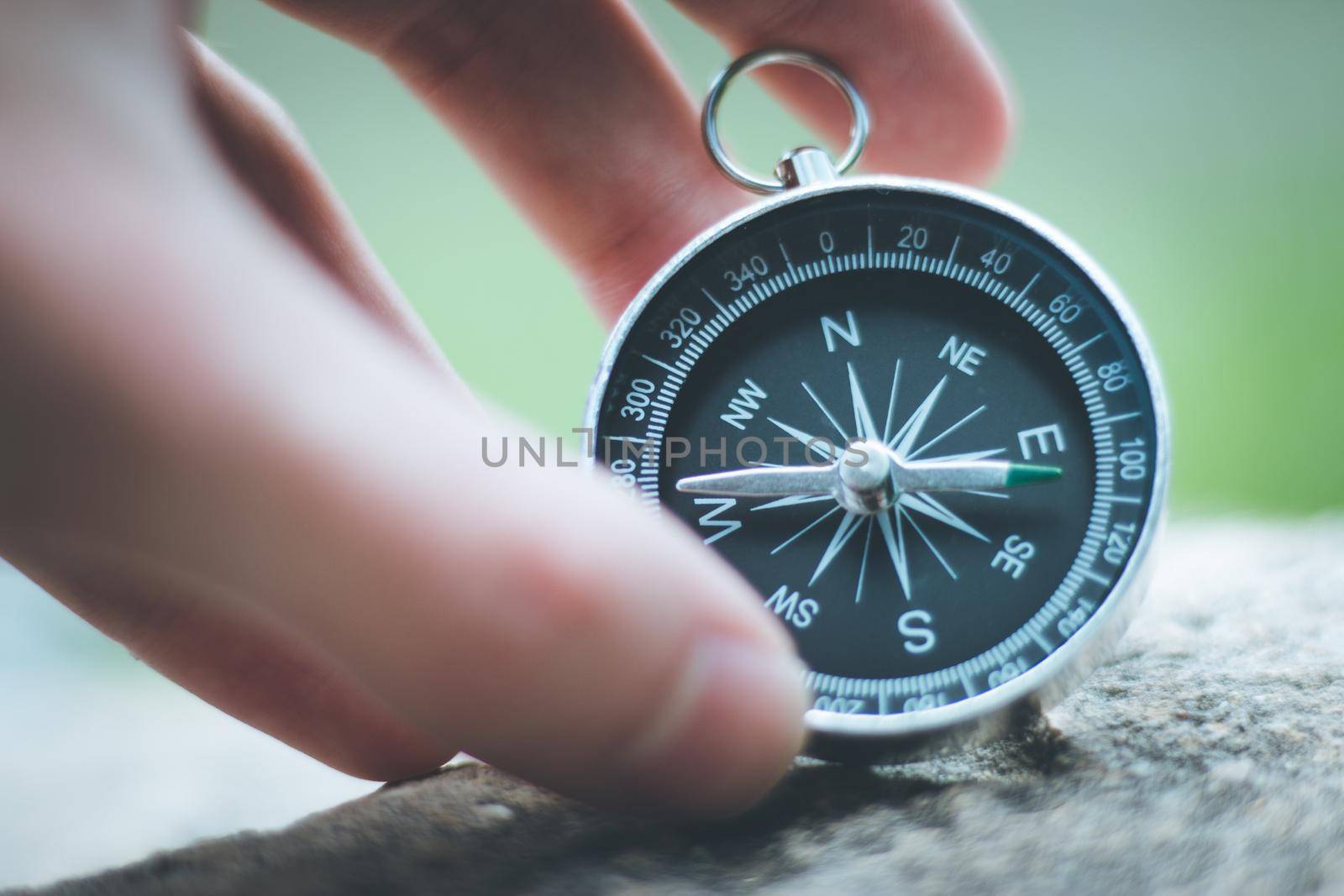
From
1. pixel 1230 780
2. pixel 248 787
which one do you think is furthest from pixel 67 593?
pixel 1230 780

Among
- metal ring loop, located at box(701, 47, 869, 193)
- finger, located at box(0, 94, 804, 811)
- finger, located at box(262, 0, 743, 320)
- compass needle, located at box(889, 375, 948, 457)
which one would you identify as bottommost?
finger, located at box(0, 94, 804, 811)

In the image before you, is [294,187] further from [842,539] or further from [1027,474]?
[1027,474]

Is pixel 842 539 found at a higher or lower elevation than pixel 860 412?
lower

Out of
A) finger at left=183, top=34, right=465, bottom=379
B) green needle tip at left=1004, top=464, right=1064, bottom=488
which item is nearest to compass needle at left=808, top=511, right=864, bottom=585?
green needle tip at left=1004, top=464, right=1064, bottom=488

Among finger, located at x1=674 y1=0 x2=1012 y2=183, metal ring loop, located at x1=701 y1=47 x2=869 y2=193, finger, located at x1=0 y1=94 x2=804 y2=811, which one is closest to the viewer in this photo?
finger, located at x1=0 y1=94 x2=804 y2=811

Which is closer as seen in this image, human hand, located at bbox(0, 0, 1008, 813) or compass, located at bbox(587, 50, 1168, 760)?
human hand, located at bbox(0, 0, 1008, 813)

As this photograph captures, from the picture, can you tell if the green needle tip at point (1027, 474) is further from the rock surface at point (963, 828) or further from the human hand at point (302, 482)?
the human hand at point (302, 482)

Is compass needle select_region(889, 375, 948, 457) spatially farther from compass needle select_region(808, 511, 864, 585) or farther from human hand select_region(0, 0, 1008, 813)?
human hand select_region(0, 0, 1008, 813)

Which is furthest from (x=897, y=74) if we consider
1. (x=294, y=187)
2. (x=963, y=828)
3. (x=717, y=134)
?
(x=963, y=828)
